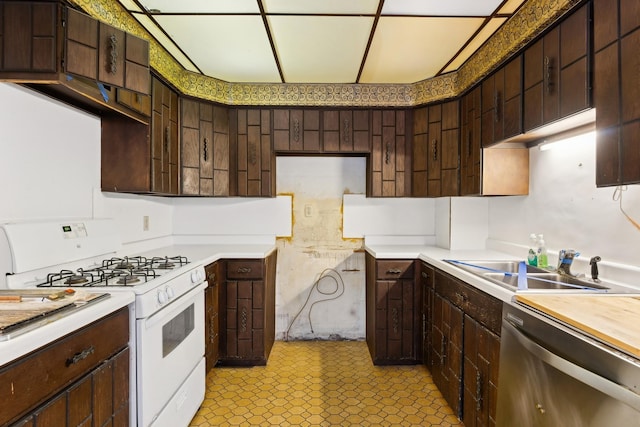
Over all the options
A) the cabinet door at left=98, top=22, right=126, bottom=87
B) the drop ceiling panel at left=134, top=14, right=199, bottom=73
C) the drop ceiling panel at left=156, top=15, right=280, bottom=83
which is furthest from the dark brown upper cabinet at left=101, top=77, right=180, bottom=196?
the cabinet door at left=98, top=22, right=126, bottom=87

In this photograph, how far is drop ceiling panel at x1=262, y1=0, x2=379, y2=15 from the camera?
76.2 inches

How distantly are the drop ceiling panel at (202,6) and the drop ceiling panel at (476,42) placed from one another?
1.35 m

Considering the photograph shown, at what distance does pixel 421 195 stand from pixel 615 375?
2309mm

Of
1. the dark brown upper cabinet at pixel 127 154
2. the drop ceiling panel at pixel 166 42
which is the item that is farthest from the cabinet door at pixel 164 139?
the drop ceiling panel at pixel 166 42

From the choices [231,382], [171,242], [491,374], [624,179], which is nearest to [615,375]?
[624,179]

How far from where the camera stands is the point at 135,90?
73.0 inches

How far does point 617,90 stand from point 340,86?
2.20m

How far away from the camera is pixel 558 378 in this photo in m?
1.24

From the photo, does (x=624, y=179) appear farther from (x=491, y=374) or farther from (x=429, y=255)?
(x=429, y=255)

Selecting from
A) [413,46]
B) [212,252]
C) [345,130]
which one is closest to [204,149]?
[212,252]

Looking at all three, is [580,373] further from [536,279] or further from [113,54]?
[113,54]

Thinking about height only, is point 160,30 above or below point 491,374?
above

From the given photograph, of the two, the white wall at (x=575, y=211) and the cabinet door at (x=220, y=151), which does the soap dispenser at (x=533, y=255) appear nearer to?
the white wall at (x=575, y=211)

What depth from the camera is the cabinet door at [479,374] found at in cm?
175
